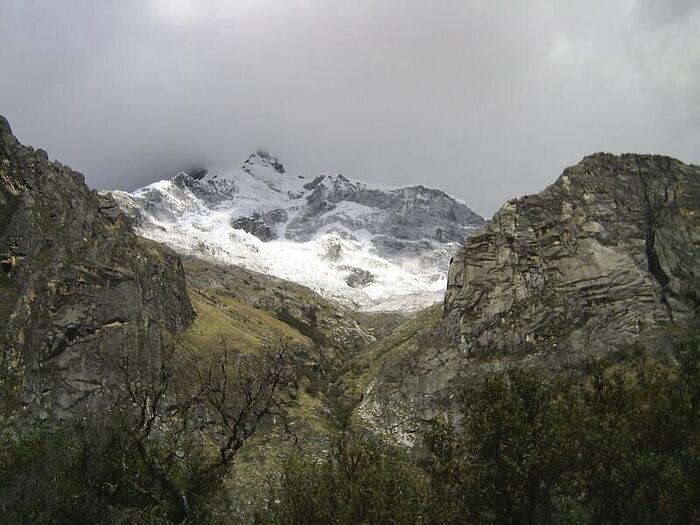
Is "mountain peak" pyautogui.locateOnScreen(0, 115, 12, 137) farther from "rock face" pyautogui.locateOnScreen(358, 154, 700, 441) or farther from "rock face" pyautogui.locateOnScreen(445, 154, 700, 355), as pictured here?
"rock face" pyautogui.locateOnScreen(445, 154, 700, 355)

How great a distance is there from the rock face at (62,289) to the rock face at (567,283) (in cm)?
3035

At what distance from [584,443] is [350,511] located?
12.1 metres

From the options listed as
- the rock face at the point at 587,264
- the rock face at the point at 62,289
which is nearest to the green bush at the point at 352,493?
the rock face at the point at 62,289

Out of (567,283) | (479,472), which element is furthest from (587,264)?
(479,472)

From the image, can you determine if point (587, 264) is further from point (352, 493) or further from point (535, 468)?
point (352, 493)

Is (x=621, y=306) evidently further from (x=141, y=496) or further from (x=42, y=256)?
(x=42, y=256)

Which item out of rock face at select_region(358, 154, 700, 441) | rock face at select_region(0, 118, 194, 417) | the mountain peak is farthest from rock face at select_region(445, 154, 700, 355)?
the mountain peak

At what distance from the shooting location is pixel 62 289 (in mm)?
57969

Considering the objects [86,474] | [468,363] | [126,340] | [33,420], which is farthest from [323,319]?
[86,474]

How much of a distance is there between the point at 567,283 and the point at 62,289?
59620mm

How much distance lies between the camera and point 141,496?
91.0ft

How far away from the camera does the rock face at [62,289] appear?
169ft

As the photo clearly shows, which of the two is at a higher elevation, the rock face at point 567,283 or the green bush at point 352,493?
the rock face at point 567,283

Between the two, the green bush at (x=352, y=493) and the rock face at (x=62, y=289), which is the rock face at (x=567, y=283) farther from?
the green bush at (x=352, y=493)
